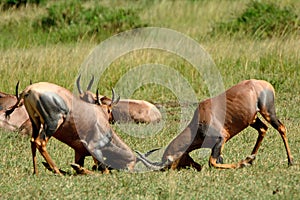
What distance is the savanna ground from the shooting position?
7074 mm

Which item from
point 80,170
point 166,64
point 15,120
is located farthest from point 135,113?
point 80,170

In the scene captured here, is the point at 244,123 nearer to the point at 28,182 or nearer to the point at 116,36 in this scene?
the point at 28,182

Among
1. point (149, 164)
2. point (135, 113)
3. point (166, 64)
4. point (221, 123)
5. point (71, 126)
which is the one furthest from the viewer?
point (166, 64)

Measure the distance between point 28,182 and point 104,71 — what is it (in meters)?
6.50

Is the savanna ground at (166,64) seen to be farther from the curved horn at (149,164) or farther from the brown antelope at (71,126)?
the brown antelope at (71,126)

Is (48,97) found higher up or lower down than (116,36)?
Answer: higher up

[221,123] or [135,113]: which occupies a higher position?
[221,123]

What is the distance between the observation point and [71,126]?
809 centimetres

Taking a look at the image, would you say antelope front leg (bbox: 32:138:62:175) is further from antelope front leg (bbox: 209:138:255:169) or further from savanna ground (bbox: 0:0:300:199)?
antelope front leg (bbox: 209:138:255:169)

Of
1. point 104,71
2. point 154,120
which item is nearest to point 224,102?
point 154,120

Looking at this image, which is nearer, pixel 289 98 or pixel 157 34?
pixel 289 98

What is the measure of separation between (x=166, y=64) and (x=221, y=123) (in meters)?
6.12

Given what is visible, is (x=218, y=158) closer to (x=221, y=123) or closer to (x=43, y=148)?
(x=221, y=123)

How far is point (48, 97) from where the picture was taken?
7773 mm
